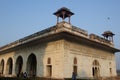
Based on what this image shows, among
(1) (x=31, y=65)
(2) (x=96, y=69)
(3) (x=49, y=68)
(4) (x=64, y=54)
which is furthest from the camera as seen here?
(1) (x=31, y=65)

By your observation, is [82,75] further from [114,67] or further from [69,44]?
[114,67]

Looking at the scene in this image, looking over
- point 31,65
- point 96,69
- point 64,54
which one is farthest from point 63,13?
point 31,65

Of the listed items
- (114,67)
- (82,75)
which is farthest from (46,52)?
(114,67)

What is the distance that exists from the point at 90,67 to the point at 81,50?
2802 millimetres

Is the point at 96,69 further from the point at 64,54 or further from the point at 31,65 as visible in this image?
the point at 31,65

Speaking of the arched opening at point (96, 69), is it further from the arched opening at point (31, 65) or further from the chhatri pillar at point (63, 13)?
the arched opening at point (31, 65)

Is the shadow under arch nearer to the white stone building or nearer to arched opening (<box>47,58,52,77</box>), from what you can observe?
the white stone building

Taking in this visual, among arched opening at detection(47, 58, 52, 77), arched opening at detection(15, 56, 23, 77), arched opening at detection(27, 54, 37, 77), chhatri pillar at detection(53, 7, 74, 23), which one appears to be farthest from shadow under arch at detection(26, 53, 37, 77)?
chhatri pillar at detection(53, 7, 74, 23)

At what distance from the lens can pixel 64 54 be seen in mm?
16656

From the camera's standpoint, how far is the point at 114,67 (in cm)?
2573

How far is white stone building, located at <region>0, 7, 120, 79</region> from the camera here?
16.9 metres

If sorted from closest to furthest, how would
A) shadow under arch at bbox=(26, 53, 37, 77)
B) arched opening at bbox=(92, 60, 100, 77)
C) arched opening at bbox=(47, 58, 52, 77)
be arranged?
A: arched opening at bbox=(47, 58, 52, 77) → arched opening at bbox=(92, 60, 100, 77) → shadow under arch at bbox=(26, 53, 37, 77)

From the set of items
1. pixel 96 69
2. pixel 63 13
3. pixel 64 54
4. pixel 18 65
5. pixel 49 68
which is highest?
pixel 63 13

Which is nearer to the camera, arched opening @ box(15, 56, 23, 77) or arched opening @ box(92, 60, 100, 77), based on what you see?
arched opening @ box(92, 60, 100, 77)
